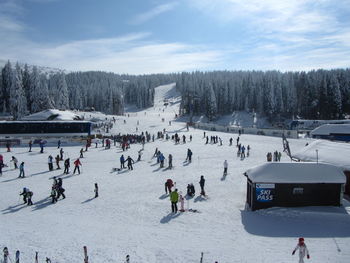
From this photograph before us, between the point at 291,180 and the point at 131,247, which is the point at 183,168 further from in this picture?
the point at 131,247

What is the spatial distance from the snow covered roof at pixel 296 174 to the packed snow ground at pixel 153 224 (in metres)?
1.36

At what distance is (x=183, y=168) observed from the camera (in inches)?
1037

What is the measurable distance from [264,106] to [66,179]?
82835 millimetres

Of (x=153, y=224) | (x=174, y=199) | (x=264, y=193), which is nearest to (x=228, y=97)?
(x=264, y=193)

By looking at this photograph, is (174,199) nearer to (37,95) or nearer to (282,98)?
(37,95)

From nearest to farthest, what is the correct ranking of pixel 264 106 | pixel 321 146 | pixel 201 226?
pixel 201 226 → pixel 321 146 → pixel 264 106

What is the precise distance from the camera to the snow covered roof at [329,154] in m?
19.0

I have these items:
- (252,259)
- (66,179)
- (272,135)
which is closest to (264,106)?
(272,135)

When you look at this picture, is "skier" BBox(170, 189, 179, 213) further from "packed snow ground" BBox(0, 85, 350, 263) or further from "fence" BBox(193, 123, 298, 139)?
"fence" BBox(193, 123, 298, 139)

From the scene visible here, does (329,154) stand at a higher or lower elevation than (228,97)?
lower

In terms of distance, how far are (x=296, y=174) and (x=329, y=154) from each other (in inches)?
204

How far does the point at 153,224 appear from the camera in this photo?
1473 centimetres

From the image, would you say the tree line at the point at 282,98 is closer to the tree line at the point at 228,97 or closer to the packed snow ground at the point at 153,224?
the tree line at the point at 228,97

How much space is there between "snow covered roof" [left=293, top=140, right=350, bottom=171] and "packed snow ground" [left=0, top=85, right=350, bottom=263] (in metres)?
2.71
